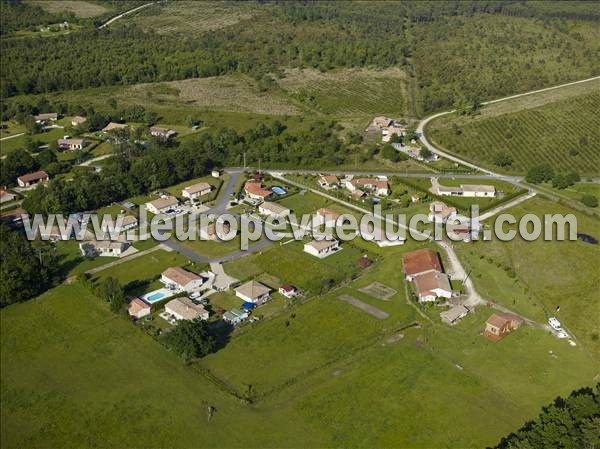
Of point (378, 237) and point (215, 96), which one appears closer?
point (378, 237)

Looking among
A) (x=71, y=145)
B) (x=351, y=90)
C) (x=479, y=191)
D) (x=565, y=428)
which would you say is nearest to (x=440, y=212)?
(x=479, y=191)

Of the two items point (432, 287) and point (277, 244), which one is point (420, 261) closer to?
point (432, 287)

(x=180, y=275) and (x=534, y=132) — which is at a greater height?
(x=180, y=275)

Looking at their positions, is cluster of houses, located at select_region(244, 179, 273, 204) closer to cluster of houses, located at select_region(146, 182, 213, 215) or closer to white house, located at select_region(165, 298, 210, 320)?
cluster of houses, located at select_region(146, 182, 213, 215)

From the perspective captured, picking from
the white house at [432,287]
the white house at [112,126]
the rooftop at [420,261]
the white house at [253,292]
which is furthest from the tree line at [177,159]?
the white house at [432,287]

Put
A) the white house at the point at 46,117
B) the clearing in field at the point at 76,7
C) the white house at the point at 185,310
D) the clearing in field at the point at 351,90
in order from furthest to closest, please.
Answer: the clearing in field at the point at 76,7
the clearing in field at the point at 351,90
the white house at the point at 46,117
the white house at the point at 185,310

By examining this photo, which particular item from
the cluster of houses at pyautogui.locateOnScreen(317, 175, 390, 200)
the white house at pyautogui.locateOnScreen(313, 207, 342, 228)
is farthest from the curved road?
the white house at pyautogui.locateOnScreen(313, 207, 342, 228)

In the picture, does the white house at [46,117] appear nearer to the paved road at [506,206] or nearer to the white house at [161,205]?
the white house at [161,205]
